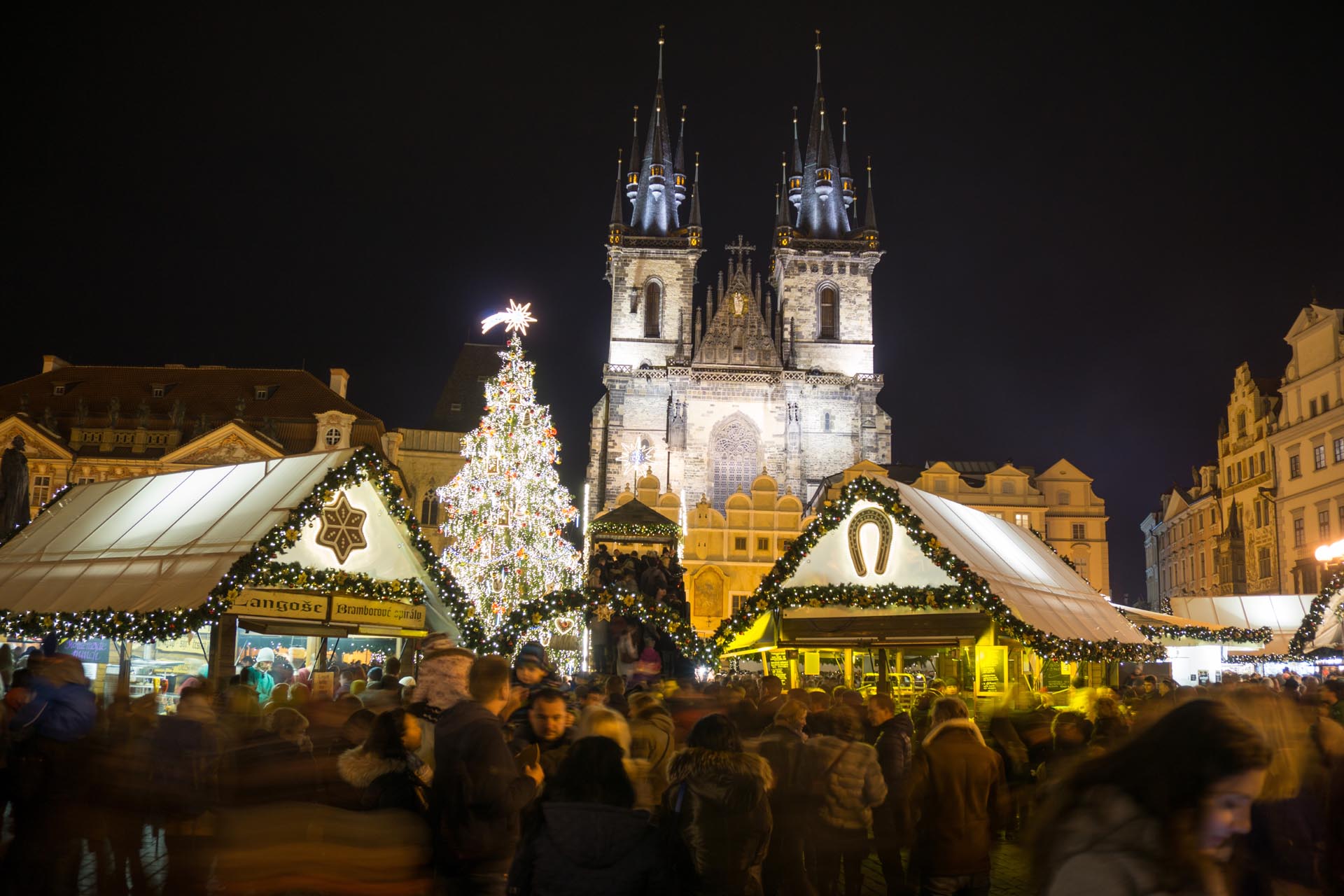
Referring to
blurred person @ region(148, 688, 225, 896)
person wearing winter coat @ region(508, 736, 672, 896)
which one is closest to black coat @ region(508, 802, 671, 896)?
person wearing winter coat @ region(508, 736, 672, 896)

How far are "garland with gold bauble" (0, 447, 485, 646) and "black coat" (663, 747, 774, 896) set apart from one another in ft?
24.8

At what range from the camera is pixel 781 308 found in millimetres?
60281

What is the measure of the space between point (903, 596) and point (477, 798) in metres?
8.28

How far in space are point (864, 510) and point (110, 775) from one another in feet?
27.3

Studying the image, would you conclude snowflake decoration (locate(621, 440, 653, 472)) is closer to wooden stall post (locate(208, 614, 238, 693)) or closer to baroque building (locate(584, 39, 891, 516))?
baroque building (locate(584, 39, 891, 516))

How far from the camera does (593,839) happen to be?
11.4 feet

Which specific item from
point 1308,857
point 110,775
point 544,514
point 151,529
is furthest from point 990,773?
point 544,514

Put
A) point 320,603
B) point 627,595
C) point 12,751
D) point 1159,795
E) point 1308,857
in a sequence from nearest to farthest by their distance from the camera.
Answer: point 1159,795 < point 1308,857 < point 12,751 < point 320,603 < point 627,595

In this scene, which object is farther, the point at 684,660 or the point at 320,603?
the point at 684,660

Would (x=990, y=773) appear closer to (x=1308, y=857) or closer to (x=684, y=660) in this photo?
(x=1308, y=857)

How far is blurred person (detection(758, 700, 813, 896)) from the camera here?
593 cm

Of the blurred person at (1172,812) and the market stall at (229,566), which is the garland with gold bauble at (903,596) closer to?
the market stall at (229,566)

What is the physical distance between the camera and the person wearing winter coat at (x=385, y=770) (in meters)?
4.04

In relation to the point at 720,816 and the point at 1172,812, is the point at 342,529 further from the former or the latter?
the point at 1172,812
